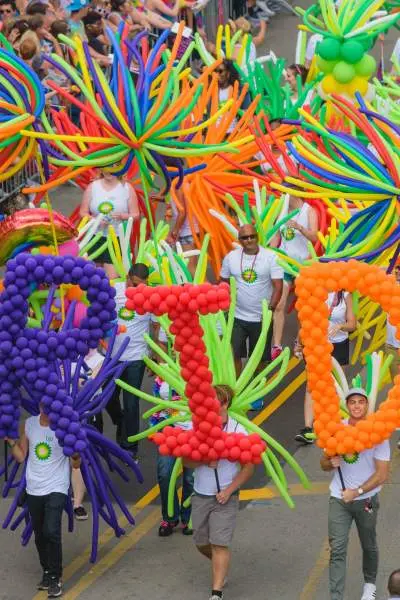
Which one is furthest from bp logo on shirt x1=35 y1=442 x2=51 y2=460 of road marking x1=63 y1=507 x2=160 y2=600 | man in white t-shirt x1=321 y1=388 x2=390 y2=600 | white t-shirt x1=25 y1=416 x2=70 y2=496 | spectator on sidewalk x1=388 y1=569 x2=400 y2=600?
spectator on sidewalk x1=388 y1=569 x2=400 y2=600

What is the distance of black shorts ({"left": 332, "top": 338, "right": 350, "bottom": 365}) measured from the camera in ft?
45.5

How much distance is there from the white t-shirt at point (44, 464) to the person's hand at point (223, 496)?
1.04 meters

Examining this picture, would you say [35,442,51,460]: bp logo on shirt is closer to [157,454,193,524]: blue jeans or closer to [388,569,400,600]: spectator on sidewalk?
[157,454,193,524]: blue jeans

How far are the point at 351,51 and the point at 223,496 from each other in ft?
24.0

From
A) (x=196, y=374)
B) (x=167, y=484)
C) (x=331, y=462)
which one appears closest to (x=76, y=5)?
(x=167, y=484)

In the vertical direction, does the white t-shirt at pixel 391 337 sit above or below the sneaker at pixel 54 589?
above

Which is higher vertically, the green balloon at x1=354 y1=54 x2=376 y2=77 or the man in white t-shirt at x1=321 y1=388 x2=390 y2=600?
the green balloon at x1=354 y1=54 x2=376 y2=77

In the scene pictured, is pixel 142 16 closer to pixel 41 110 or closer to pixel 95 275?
pixel 41 110

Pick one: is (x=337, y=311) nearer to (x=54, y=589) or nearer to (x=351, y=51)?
(x=54, y=589)

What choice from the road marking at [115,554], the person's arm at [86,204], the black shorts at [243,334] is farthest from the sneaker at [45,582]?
the person's arm at [86,204]

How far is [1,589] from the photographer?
37.3ft

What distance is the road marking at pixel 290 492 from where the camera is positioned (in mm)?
12742

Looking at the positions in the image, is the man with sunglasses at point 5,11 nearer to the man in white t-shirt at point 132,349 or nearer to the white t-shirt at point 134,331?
the man in white t-shirt at point 132,349

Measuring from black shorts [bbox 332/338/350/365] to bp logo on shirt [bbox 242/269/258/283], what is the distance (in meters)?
0.95
